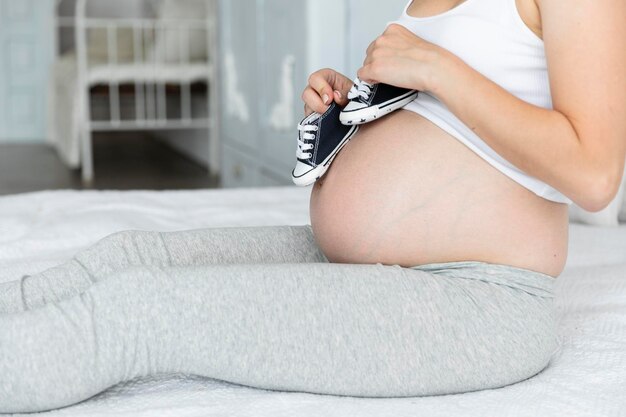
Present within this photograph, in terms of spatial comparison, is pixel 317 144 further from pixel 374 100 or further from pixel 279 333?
pixel 279 333

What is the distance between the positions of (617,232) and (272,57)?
1865 mm

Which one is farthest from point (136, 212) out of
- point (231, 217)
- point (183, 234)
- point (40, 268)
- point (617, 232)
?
point (617, 232)

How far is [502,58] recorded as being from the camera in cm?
83

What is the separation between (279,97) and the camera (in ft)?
9.96

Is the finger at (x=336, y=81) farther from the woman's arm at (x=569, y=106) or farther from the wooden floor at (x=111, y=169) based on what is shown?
the wooden floor at (x=111, y=169)

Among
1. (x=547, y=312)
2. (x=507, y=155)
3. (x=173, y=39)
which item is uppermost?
(x=507, y=155)

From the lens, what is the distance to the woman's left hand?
0.80 meters

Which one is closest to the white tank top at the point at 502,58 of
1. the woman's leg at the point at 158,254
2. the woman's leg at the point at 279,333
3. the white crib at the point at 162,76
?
the woman's leg at the point at 279,333

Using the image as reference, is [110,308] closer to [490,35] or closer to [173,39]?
[490,35]

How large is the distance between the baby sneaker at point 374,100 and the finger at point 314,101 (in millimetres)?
66

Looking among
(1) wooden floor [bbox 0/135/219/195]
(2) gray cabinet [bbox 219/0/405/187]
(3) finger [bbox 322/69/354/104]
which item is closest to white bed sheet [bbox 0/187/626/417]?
(3) finger [bbox 322/69/354/104]

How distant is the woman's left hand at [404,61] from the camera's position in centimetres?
80

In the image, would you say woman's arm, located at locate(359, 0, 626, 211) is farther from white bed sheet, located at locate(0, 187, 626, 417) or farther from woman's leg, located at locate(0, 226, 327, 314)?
woman's leg, located at locate(0, 226, 327, 314)

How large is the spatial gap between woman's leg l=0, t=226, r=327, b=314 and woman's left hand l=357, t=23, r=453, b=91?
235 millimetres
